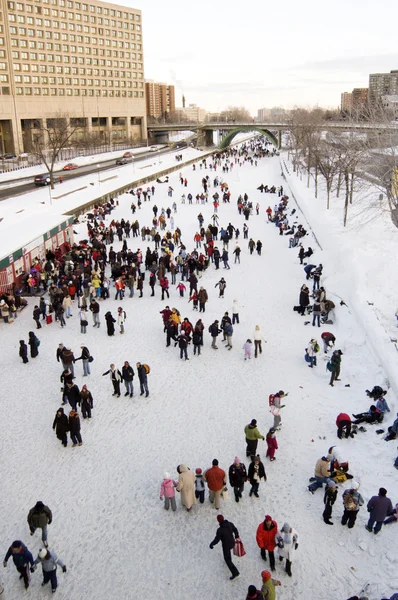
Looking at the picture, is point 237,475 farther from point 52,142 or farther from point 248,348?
point 52,142

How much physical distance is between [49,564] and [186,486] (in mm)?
2180

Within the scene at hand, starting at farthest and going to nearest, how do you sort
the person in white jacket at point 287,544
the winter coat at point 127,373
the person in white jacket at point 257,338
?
the person in white jacket at point 257,338 < the winter coat at point 127,373 < the person in white jacket at point 287,544

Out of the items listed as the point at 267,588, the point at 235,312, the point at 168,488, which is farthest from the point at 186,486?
the point at 235,312

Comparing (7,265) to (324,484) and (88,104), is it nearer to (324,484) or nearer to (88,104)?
(324,484)

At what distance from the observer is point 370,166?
77.9ft

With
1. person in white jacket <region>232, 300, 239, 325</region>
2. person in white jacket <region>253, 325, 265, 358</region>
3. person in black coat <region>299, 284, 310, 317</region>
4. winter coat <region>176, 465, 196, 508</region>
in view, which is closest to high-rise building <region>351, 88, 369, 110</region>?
person in black coat <region>299, 284, 310, 317</region>

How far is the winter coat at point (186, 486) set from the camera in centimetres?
750

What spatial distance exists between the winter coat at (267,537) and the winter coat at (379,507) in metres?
1.47

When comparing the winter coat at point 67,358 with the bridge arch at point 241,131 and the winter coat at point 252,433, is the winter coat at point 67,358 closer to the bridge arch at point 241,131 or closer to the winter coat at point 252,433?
the winter coat at point 252,433

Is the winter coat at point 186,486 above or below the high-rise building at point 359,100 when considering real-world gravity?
below

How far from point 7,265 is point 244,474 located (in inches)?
507

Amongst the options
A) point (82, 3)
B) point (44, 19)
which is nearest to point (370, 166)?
point (44, 19)

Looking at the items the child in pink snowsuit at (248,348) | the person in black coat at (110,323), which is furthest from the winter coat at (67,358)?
the child in pink snowsuit at (248,348)

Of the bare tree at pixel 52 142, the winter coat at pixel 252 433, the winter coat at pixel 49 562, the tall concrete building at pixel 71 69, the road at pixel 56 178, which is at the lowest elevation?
the winter coat at pixel 49 562
